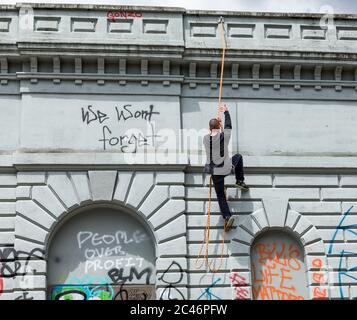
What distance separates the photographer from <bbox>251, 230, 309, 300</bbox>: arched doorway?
17.9m

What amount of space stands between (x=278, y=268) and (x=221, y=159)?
3.18 metres

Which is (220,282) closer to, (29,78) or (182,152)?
(182,152)

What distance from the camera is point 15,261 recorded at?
1709 centimetres

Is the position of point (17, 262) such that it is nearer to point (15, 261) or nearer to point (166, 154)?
point (15, 261)

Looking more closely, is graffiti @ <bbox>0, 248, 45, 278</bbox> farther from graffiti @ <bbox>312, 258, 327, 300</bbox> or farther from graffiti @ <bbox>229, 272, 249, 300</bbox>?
graffiti @ <bbox>312, 258, 327, 300</bbox>

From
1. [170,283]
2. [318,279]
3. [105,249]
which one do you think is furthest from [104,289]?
[318,279]

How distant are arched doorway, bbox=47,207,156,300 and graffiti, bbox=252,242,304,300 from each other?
2.72m

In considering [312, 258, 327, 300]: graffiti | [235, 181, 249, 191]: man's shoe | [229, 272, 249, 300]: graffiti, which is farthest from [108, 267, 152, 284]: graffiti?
[312, 258, 327, 300]: graffiti

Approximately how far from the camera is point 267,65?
62.7ft

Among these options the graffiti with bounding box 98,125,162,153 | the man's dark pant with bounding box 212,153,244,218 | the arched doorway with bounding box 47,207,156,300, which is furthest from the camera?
the graffiti with bounding box 98,125,162,153

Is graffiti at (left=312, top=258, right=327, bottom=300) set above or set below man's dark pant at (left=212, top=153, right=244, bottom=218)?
below

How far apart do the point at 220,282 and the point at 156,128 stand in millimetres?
4331

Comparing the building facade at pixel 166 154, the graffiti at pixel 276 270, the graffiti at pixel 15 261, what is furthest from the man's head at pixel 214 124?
the graffiti at pixel 15 261
